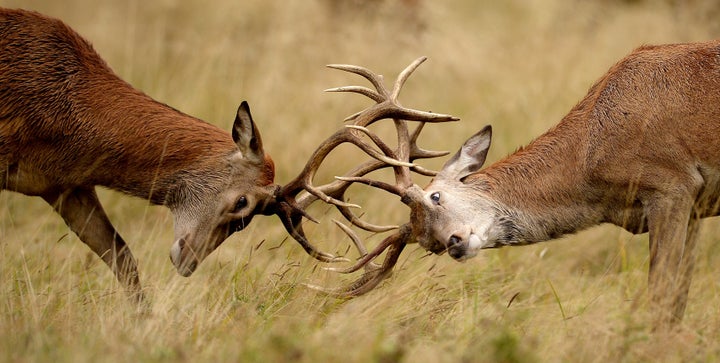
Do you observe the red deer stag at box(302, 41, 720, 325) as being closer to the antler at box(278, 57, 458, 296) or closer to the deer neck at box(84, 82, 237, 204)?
the antler at box(278, 57, 458, 296)

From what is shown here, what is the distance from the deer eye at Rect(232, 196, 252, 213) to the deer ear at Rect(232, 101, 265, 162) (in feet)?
0.87

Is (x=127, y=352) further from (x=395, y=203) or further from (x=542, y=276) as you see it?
(x=395, y=203)

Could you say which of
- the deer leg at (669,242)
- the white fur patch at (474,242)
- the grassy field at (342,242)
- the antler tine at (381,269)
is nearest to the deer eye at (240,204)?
the grassy field at (342,242)

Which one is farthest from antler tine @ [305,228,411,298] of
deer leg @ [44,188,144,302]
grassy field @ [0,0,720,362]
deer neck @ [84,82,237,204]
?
deer leg @ [44,188,144,302]

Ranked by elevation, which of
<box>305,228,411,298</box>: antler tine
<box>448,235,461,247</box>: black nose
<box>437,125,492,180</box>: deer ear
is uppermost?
<box>437,125,492,180</box>: deer ear

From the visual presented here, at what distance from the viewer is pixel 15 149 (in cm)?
688

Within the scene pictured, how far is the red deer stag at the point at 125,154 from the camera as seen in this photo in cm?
691

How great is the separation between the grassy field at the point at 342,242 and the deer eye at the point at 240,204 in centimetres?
35

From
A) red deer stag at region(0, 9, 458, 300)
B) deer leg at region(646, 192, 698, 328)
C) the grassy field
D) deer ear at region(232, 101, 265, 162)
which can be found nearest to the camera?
the grassy field

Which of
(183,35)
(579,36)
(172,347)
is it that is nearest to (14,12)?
(172,347)

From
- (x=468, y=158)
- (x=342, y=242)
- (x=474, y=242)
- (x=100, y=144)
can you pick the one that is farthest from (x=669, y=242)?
(x=100, y=144)

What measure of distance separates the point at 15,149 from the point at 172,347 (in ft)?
8.27

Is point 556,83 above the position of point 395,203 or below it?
above

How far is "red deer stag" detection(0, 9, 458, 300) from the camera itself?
22.7 feet
